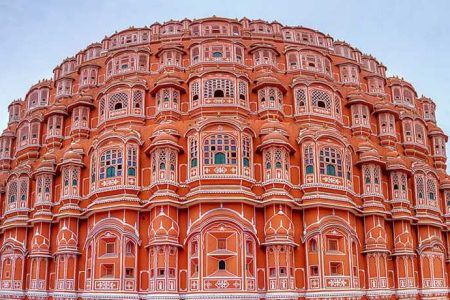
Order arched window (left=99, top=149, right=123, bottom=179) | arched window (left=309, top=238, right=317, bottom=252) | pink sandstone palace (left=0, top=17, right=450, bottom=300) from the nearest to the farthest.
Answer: pink sandstone palace (left=0, top=17, right=450, bottom=300)
arched window (left=309, top=238, right=317, bottom=252)
arched window (left=99, top=149, right=123, bottom=179)

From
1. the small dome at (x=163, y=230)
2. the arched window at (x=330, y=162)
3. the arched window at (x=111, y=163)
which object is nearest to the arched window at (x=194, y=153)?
the small dome at (x=163, y=230)

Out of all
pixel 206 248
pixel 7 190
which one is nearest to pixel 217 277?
pixel 206 248

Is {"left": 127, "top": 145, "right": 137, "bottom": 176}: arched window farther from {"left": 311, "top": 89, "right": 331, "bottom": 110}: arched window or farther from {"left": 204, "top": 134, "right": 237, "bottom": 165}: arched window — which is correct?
{"left": 311, "top": 89, "right": 331, "bottom": 110}: arched window

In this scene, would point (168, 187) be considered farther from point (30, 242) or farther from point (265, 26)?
point (265, 26)

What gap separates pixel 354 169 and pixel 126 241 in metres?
15.3

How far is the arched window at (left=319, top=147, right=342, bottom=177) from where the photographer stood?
33.2 metres

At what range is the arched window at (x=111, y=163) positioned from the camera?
33.0 m

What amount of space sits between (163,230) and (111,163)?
5.99m

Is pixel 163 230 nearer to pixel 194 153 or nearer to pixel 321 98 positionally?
pixel 194 153

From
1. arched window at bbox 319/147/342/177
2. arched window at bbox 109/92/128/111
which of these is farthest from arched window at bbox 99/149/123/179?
arched window at bbox 319/147/342/177

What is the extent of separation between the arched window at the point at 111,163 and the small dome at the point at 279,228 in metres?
9.63

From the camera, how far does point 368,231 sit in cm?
3356

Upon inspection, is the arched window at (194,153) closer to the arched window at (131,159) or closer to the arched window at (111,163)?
the arched window at (131,159)

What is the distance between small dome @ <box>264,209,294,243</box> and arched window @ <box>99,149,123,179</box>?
9629 mm
